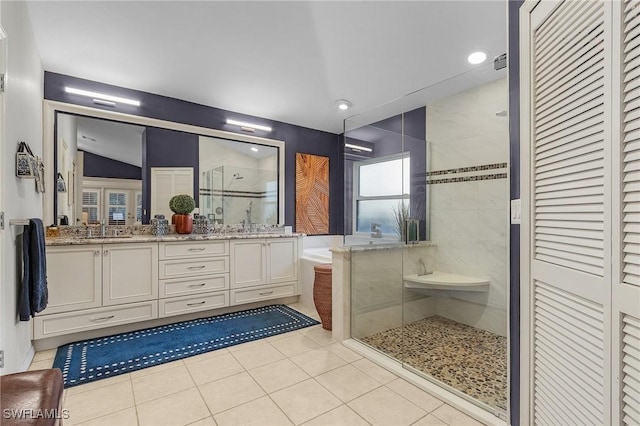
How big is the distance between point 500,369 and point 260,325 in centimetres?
203

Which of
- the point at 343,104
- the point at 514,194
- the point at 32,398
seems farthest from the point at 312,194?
the point at 32,398

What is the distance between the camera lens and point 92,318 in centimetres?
254

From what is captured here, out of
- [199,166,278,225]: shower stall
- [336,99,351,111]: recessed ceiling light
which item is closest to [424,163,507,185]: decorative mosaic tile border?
[336,99,351,111]: recessed ceiling light

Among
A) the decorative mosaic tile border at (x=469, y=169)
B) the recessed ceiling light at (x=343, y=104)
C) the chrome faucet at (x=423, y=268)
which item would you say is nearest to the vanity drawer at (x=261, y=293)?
the chrome faucet at (x=423, y=268)

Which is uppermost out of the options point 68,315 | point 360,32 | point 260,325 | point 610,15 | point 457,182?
point 360,32

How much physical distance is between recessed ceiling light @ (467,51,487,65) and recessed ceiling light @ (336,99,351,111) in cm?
134

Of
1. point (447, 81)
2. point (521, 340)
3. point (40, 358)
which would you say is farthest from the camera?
point (447, 81)

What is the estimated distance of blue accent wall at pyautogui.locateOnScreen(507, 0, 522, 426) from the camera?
4.36 ft

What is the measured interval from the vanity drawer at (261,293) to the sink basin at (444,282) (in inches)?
56.2

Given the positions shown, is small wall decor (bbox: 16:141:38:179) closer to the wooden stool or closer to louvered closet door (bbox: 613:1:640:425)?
the wooden stool

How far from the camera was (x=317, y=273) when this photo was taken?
2934mm

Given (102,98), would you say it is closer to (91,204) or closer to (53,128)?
(53,128)

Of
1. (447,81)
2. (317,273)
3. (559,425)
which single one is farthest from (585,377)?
(447,81)

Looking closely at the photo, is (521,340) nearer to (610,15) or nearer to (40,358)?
(610,15)
